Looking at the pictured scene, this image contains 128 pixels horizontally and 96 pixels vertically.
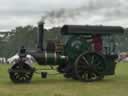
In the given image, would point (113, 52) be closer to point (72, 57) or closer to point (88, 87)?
point (72, 57)

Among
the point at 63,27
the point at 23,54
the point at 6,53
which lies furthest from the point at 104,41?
the point at 6,53

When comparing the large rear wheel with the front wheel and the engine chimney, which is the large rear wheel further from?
the front wheel

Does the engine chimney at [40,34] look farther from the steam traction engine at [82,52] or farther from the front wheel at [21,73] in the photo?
the front wheel at [21,73]

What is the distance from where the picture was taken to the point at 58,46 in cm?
1639

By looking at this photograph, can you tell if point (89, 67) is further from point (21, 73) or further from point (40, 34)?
point (21, 73)

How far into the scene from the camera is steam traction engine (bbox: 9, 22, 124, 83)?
16109mm

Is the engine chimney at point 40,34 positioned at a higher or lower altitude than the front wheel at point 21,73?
higher

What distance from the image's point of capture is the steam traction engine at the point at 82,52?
16109 mm

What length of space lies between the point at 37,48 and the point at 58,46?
780 mm

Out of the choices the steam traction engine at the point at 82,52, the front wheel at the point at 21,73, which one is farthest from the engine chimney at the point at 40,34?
the front wheel at the point at 21,73

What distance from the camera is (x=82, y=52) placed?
54.2 feet

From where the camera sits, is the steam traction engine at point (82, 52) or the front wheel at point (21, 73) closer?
the front wheel at point (21, 73)

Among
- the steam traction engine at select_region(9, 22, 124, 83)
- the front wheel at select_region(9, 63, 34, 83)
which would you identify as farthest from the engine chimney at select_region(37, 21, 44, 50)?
the front wheel at select_region(9, 63, 34, 83)

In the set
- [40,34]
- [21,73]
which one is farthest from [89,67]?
[21,73]
